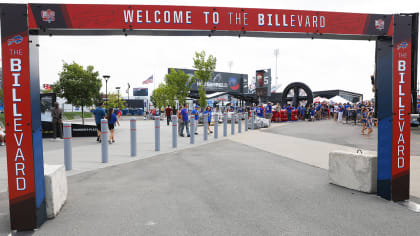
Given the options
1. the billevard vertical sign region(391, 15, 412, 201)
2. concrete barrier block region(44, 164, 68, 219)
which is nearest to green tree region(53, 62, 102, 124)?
concrete barrier block region(44, 164, 68, 219)

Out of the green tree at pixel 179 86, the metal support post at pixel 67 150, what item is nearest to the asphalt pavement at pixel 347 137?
the metal support post at pixel 67 150

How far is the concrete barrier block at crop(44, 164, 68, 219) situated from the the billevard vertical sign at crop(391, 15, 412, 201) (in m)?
4.91

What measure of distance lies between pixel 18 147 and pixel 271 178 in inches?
174

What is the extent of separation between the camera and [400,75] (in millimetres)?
4305

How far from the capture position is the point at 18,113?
334 centimetres

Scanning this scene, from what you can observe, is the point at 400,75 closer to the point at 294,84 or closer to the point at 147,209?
the point at 147,209

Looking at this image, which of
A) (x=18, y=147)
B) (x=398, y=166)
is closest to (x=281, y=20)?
(x=398, y=166)

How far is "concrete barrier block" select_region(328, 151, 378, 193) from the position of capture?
4801mm

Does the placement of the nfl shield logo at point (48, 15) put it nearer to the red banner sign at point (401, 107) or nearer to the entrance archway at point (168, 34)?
the entrance archway at point (168, 34)

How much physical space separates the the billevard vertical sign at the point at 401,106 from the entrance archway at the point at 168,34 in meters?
0.01

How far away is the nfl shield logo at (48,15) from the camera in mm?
3639

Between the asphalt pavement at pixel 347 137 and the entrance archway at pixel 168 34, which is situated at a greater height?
the entrance archway at pixel 168 34

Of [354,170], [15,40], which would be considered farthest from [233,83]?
[15,40]

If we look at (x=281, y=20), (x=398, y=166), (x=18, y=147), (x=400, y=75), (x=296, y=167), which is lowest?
(x=296, y=167)
